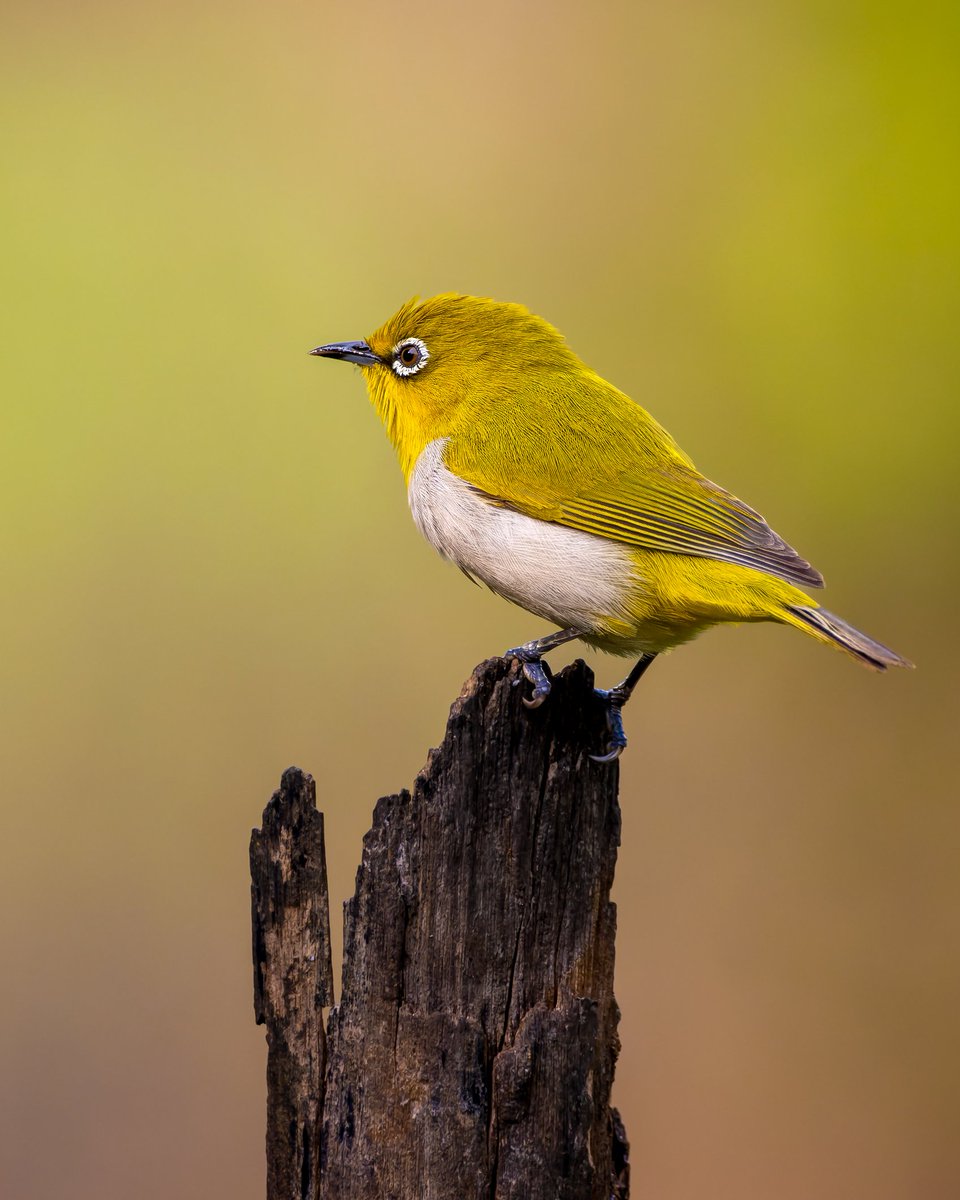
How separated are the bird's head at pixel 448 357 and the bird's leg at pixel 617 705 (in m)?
0.96

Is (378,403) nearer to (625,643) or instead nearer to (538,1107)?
(625,643)

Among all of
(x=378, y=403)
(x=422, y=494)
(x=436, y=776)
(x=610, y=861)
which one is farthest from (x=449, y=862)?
(x=378, y=403)

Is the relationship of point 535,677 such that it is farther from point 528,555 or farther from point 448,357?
point 448,357

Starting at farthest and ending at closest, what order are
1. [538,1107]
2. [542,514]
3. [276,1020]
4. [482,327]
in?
1. [482,327]
2. [542,514]
3. [276,1020]
4. [538,1107]

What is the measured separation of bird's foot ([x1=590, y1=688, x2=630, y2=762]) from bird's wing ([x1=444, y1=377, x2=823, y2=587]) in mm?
487

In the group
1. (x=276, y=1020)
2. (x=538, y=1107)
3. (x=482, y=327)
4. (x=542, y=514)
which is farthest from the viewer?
(x=482, y=327)

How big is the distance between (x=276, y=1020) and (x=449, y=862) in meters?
0.60

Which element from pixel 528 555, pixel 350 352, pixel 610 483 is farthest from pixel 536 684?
pixel 350 352

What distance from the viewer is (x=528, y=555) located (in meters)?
3.54

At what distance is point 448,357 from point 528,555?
2.83 feet

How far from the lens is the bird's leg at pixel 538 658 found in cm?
301

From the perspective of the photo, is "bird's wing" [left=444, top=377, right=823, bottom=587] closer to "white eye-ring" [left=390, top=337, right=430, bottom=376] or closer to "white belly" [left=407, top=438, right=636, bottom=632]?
"white belly" [left=407, top=438, right=636, bottom=632]

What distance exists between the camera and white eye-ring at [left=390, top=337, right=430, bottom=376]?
13.2 feet

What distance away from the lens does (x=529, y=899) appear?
2957 millimetres
